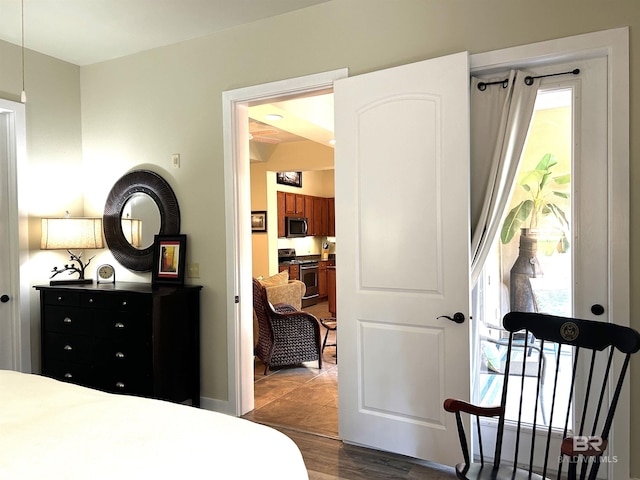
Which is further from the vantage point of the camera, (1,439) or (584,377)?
(584,377)

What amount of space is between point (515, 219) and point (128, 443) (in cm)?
220

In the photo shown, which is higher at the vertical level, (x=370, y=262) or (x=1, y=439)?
(x=370, y=262)

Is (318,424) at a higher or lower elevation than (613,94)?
lower

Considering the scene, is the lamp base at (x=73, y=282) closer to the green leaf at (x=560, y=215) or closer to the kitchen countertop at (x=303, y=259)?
the green leaf at (x=560, y=215)

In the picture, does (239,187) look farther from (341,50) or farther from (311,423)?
(311,423)

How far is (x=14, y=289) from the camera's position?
141 inches

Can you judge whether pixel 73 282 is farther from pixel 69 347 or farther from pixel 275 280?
pixel 275 280

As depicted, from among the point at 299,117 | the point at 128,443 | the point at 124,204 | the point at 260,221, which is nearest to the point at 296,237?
the point at 260,221

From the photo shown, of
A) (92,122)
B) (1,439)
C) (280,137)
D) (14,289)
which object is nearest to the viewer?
(1,439)

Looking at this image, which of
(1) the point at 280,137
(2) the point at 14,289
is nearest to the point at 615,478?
(2) the point at 14,289

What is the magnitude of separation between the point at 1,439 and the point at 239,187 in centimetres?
230

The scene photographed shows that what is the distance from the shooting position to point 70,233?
11.8ft

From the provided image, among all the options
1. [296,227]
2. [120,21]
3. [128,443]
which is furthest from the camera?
[296,227]

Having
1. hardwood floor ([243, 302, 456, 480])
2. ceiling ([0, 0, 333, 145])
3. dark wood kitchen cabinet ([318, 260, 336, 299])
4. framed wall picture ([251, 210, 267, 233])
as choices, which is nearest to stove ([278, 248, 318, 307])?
dark wood kitchen cabinet ([318, 260, 336, 299])
